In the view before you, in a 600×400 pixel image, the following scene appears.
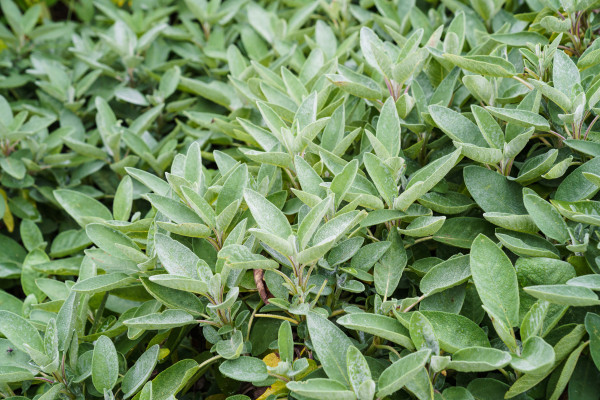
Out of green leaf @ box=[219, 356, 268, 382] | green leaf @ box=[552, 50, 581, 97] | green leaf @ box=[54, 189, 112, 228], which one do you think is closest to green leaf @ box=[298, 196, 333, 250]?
green leaf @ box=[219, 356, 268, 382]

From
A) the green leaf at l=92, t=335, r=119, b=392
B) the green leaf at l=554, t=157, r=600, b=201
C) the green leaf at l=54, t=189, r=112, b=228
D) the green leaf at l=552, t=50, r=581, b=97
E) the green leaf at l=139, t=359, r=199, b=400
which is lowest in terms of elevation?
the green leaf at l=139, t=359, r=199, b=400

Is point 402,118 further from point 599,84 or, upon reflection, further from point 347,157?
point 599,84

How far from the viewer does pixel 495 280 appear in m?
0.99

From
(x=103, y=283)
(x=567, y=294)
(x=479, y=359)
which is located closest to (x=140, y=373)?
(x=103, y=283)

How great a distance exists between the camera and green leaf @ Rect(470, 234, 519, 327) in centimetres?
96

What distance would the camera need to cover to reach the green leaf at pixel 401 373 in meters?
0.85

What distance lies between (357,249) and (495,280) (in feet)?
0.88

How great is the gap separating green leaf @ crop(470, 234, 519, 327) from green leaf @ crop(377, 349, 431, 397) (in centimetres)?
17

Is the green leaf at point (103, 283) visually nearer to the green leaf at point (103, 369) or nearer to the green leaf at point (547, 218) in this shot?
the green leaf at point (103, 369)

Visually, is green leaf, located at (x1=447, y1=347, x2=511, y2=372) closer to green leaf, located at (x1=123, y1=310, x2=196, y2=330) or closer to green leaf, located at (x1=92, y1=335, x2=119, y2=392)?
green leaf, located at (x1=123, y1=310, x2=196, y2=330)

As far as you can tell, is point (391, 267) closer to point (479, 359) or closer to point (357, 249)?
point (357, 249)

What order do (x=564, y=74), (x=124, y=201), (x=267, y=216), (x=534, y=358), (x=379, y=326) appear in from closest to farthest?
(x=534, y=358) < (x=379, y=326) < (x=267, y=216) < (x=564, y=74) < (x=124, y=201)

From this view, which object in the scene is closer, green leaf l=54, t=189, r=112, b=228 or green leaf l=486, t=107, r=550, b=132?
green leaf l=486, t=107, r=550, b=132

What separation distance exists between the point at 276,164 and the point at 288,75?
1.27 feet
